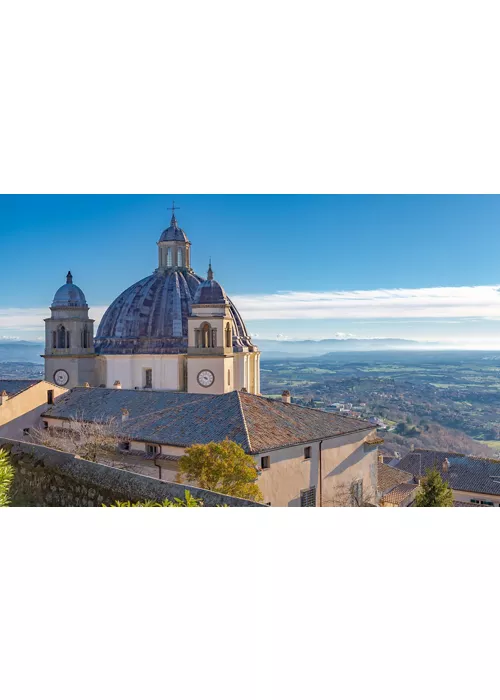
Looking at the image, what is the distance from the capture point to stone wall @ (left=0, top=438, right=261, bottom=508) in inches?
282

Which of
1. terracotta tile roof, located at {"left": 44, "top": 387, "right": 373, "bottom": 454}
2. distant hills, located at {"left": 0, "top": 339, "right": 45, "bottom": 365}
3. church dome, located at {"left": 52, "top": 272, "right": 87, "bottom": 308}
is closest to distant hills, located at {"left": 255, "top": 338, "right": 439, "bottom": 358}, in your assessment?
terracotta tile roof, located at {"left": 44, "top": 387, "right": 373, "bottom": 454}

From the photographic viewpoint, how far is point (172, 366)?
17734 mm

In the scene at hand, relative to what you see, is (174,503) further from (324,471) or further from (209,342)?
(209,342)

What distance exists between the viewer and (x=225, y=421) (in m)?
9.37

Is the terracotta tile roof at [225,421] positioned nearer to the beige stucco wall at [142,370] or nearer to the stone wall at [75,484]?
the stone wall at [75,484]

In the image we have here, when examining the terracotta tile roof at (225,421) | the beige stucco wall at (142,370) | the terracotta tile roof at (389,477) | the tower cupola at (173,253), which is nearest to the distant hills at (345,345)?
the terracotta tile roof at (225,421)

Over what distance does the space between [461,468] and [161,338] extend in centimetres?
944

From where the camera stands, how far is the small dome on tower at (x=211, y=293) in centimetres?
1680
